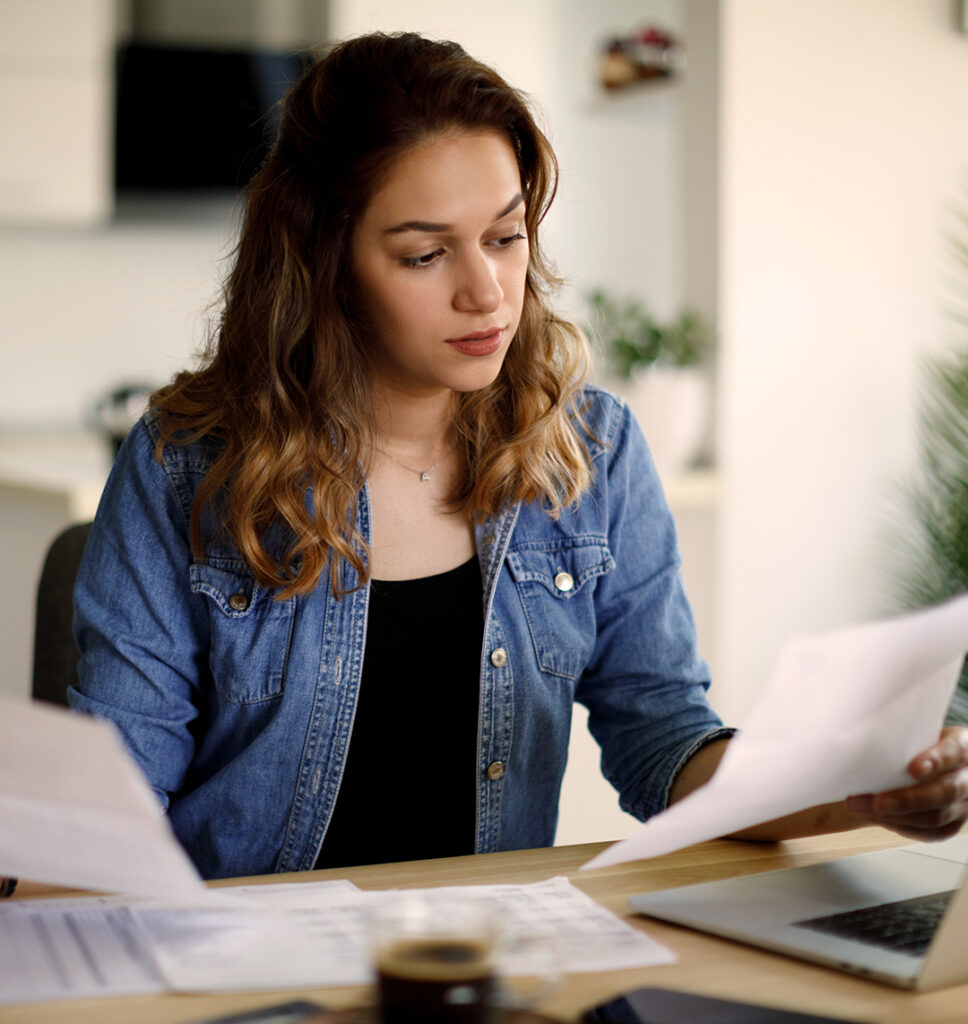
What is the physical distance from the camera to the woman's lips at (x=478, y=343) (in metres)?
1.22

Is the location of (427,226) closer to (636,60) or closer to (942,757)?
(942,757)

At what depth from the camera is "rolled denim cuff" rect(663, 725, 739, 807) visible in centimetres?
119

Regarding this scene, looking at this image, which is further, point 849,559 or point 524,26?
point 524,26

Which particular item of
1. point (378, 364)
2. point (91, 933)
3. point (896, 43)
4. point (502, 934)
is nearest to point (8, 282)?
point (896, 43)

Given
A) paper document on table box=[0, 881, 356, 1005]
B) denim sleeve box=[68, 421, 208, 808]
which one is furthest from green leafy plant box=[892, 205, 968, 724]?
paper document on table box=[0, 881, 356, 1005]

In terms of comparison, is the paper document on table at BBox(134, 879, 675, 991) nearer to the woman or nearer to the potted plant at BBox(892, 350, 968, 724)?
the woman

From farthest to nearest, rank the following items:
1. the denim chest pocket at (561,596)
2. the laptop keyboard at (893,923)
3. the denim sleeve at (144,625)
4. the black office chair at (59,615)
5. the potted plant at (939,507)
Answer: the potted plant at (939,507), the black office chair at (59,615), the denim chest pocket at (561,596), the denim sleeve at (144,625), the laptop keyboard at (893,923)

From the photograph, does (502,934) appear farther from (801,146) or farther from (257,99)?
(257,99)

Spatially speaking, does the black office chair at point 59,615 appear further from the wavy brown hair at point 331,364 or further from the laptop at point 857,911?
the laptop at point 857,911

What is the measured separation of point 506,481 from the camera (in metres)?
1.32

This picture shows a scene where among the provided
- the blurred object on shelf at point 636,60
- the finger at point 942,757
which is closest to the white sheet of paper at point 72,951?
the finger at point 942,757

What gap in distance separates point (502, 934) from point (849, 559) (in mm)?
2242

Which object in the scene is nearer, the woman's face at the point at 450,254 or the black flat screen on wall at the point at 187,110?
the woman's face at the point at 450,254

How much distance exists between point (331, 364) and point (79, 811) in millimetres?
676
